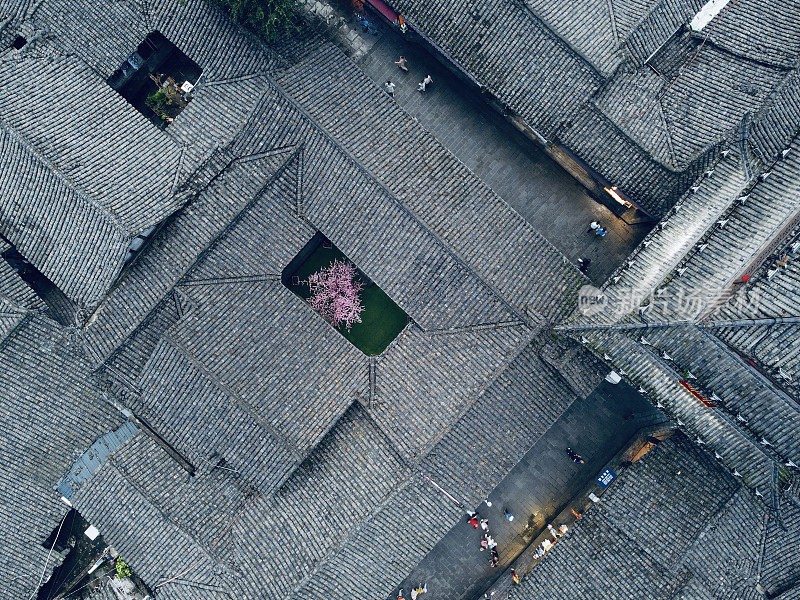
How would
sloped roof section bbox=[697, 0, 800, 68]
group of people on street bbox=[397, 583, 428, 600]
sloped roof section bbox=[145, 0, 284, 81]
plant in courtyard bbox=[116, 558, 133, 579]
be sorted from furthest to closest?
group of people on street bbox=[397, 583, 428, 600]
plant in courtyard bbox=[116, 558, 133, 579]
sloped roof section bbox=[145, 0, 284, 81]
sloped roof section bbox=[697, 0, 800, 68]

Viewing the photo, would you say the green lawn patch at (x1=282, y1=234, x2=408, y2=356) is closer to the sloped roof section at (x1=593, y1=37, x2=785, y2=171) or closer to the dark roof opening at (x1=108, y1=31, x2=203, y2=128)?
the dark roof opening at (x1=108, y1=31, x2=203, y2=128)

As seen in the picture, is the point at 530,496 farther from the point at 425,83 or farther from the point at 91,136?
the point at 91,136

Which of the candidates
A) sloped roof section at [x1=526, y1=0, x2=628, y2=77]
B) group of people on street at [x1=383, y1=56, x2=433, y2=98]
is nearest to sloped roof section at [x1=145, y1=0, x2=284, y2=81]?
group of people on street at [x1=383, y1=56, x2=433, y2=98]

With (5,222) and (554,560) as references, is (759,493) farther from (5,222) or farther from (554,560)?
(5,222)

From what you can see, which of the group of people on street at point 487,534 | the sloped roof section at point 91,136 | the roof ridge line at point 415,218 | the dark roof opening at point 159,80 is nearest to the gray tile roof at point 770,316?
the roof ridge line at point 415,218

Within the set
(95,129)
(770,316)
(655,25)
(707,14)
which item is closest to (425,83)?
(655,25)

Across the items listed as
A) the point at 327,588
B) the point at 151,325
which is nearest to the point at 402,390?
the point at 327,588

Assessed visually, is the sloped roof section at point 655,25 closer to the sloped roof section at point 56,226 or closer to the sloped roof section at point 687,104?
the sloped roof section at point 687,104
